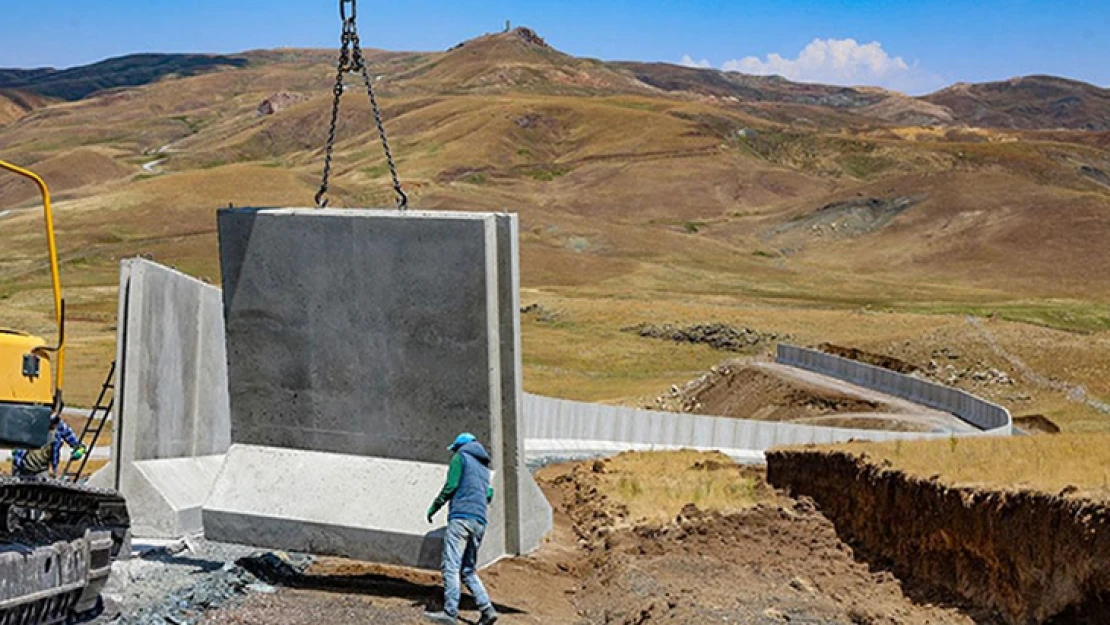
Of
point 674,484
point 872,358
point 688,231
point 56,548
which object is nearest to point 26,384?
point 56,548

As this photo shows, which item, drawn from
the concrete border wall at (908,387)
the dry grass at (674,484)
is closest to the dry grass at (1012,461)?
the dry grass at (674,484)

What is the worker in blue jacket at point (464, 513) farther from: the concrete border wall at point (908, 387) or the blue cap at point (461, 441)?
the concrete border wall at point (908, 387)

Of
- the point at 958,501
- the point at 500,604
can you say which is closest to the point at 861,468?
the point at 958,501

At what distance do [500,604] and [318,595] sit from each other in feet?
5.63

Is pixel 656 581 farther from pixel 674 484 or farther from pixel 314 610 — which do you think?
pixel 674 484

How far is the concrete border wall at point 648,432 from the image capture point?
1144 inches

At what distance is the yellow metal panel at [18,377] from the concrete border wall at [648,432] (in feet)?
57.5

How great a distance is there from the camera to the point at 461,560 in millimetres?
12500

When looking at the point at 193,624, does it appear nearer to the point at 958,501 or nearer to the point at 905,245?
the point at 958,501

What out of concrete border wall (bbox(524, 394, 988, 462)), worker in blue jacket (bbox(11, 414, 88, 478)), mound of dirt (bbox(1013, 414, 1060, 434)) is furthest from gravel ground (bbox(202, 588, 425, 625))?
mound of dirt (bbox(1013, 414, 1060, 434))

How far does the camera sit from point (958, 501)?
15.8m

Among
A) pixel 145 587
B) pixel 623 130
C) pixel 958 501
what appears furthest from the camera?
pixel 623 130

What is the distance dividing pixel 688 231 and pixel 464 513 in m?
122

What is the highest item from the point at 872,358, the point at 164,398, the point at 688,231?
the point at 164,398
